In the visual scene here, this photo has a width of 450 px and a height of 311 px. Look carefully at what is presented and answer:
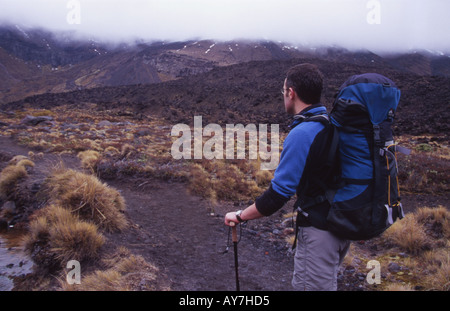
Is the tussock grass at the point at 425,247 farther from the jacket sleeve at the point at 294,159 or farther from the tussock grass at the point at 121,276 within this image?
the tussock grass at the point at 121,276

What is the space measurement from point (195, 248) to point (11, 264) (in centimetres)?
284

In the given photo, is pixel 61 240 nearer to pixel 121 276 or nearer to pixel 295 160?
pixel 121 276

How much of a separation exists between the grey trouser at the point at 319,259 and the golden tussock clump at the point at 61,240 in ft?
10.1

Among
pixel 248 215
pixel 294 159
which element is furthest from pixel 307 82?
pixel 248 215

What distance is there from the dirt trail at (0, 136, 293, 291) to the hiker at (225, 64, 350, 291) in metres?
1.97

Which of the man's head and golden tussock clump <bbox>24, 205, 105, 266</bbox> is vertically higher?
the man's head

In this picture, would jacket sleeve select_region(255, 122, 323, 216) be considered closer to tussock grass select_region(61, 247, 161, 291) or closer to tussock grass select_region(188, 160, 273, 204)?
tussock grass select_region(61, 247, 161, 291)

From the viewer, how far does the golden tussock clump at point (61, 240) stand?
3.90 meters

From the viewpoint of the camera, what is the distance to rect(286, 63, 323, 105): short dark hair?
2002 millimetres

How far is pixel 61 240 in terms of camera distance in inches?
157

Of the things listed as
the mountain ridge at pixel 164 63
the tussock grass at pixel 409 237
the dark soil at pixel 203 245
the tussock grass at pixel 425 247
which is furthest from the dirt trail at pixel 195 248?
the mountain ridge at pixel 164 63

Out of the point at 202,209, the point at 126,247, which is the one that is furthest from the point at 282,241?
the point at 126,247

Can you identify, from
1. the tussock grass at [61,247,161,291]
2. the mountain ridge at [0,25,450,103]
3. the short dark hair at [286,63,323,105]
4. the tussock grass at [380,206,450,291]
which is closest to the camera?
the short dark hair at [286,63,323,105]
